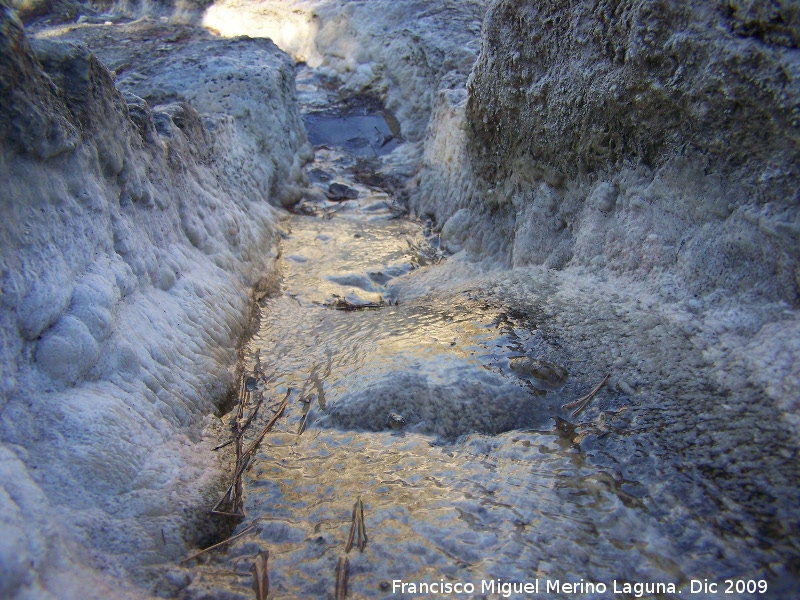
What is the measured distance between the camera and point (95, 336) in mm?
1703

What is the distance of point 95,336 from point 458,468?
1132 mm

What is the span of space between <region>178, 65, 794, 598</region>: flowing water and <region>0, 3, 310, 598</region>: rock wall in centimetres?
21

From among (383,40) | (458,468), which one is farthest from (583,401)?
(383,40)

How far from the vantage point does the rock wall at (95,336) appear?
1.33 m

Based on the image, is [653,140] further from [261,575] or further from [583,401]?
[261,575]

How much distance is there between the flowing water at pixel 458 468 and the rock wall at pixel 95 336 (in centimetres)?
21

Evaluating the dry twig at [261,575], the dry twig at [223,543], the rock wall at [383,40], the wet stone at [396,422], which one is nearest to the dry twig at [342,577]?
the dry twig at [261,575]

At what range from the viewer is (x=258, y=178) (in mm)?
4219

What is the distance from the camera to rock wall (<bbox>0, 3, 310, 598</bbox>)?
1333 mm

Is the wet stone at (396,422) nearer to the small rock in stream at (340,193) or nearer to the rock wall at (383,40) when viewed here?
the small rock in stream at (340,193)

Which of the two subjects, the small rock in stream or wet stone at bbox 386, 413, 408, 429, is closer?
wet stone at bbox 386, 413, 408, 429

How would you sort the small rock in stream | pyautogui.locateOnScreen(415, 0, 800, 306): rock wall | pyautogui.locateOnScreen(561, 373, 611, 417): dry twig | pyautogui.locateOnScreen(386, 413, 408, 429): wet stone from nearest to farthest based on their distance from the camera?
pyautogui.locateOnScreen(415, 0, 800, 306): rock wall
pyautogui.locateOnScreen(561, 373, 611, 417): dry twig
pyautogui.locateOnScreen(386, 413, 408, 429): wet stone
the small rock in stream

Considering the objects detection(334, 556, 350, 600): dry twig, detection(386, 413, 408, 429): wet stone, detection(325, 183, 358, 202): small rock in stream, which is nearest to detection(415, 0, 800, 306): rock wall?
detection(386, 413, 408, 429): wet stone

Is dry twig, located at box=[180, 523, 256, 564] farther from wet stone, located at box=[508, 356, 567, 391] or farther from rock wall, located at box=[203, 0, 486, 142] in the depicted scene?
rock wall, located at box=[203, 0, 486, 142]
